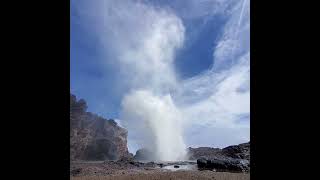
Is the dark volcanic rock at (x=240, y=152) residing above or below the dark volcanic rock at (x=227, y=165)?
above

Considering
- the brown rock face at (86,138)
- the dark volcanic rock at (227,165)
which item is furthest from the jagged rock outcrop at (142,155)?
the dark volcanic rock at (227,165)

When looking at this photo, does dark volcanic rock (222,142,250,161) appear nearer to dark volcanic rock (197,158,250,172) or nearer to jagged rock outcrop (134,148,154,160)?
dark volcanic rock (197,158,250,172)

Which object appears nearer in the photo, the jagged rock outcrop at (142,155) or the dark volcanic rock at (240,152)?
the dark volcanic rock at (240,152)

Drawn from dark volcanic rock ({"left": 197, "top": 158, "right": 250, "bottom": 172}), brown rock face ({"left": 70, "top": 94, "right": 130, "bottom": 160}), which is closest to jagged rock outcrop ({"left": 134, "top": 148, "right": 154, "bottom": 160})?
brown rock face ({"left": 70, "top": 94, "right": 130, "bottom": 160})

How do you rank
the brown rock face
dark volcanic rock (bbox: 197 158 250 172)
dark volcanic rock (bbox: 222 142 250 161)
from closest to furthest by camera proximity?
dark volcanic rock (bbox: 197 158 250 172) < dark volcanic rock (bbox: 222 142 250 161) < the brown rock face

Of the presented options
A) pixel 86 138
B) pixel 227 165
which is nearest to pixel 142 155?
pixel 86 138

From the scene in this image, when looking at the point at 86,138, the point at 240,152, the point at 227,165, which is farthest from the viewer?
the point at 86,138

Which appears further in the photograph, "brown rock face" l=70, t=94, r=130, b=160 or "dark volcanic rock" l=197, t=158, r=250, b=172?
"brown rock face" l=70, t=94, r=130, b=160

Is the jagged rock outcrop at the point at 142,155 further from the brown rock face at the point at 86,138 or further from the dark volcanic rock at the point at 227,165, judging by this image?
the dark volcanic rock at the point at 227,165

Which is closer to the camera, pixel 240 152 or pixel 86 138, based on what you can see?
pixel 240 152

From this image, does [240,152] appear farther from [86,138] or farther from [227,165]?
[86,138]
